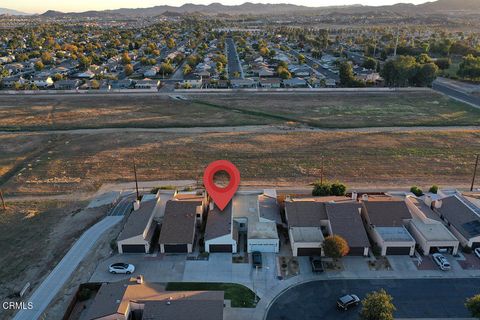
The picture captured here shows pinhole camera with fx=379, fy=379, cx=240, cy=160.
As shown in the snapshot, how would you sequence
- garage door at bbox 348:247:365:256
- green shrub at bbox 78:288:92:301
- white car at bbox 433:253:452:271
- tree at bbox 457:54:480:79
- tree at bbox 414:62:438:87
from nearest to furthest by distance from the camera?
green shrub at bbox 78:288:92:301
white car at bbox 433:253:452:271
garage door at bbox 348:247:365:256
tree at bbox 414:62:438:87
tree at bbox 457:54:480:79

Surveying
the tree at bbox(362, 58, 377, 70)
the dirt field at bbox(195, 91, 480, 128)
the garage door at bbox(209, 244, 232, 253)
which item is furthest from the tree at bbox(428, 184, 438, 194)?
the tree at bbox(362, 58, 377, 70)

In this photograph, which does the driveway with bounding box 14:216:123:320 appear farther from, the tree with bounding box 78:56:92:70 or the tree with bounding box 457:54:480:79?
the tree with bounding box 457:54:480:79

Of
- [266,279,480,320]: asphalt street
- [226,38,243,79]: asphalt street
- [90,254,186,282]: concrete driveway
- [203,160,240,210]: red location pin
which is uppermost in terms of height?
[226,38,243,79]: asphalt street

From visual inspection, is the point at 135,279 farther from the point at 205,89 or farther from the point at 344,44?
the point at 344,44

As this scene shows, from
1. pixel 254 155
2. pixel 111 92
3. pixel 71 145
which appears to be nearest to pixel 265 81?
pixel 111 92

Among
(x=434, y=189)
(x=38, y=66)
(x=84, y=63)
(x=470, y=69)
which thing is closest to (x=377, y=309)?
(x=434, y=189)

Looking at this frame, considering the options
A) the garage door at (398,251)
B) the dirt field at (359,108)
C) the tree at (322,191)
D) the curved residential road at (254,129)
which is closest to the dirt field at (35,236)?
the tree at (322,191)
